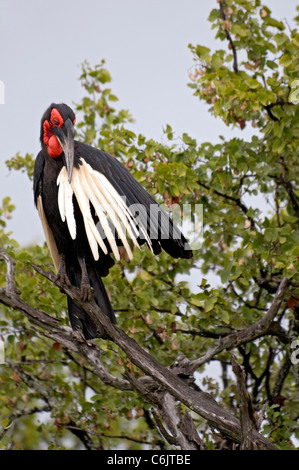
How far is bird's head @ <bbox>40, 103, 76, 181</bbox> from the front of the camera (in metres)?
4.50

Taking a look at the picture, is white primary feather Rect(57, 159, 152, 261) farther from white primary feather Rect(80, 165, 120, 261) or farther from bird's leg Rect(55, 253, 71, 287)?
bird's leg Rect(55, 253, 71, 287)

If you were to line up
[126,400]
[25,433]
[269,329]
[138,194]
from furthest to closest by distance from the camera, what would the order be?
[25,433]
[126,400]
[269,329]
[138,194]

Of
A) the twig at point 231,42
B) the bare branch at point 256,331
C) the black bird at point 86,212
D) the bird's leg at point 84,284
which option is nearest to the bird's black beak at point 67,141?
the black bird at point 86,212

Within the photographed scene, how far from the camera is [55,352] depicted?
250 inches

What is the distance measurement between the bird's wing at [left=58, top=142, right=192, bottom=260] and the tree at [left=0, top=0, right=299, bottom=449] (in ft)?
2.19

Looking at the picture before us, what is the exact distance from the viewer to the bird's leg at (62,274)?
4.60 metres

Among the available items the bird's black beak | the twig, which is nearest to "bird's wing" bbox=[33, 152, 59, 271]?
the bird's black beak

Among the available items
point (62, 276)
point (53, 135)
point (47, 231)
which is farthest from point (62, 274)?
point (53, 135)

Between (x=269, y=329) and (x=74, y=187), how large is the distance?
211cm

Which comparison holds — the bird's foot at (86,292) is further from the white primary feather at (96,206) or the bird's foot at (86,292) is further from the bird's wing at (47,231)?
the bird's wing at (47,231)

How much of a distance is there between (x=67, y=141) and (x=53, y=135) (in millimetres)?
209
